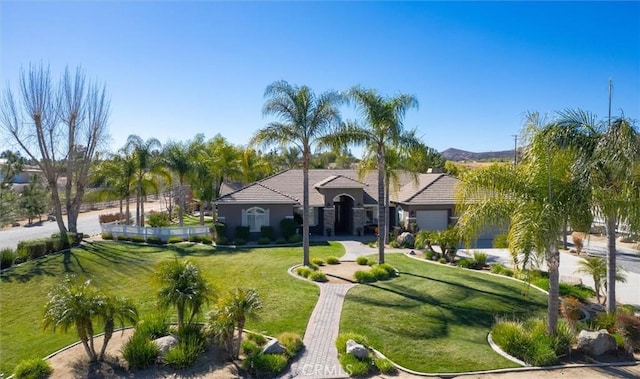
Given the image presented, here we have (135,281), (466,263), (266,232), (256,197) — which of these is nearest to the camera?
(135,281)

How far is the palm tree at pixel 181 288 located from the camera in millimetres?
10805

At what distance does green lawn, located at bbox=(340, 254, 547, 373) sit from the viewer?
10742 mm

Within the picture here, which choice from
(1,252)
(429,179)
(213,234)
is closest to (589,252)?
(429,179)

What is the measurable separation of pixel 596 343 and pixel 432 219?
19229 mm

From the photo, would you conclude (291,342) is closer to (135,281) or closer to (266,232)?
(135,281)

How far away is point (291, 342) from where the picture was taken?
11016 millimetres

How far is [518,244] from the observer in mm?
10227

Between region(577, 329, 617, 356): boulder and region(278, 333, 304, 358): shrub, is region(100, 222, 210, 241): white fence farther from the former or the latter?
region(577, 329, 617, 356): boulder

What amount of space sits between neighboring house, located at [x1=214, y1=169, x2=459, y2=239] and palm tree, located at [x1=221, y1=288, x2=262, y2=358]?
17.8m

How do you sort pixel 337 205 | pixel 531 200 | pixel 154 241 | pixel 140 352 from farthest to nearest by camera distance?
pixel 337 205 < pixel 154 241 < pixel 531 200 < pixel 140 352

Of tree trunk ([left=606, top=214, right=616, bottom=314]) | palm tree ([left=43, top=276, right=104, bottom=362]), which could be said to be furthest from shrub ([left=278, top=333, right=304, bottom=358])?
tree trunk ([left=606, top=214, right=616, bottom=314])

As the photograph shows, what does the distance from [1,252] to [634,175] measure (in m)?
26.7

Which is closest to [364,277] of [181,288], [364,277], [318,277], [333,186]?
[364,277]

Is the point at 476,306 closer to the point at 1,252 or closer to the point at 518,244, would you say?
the point at 518,244
